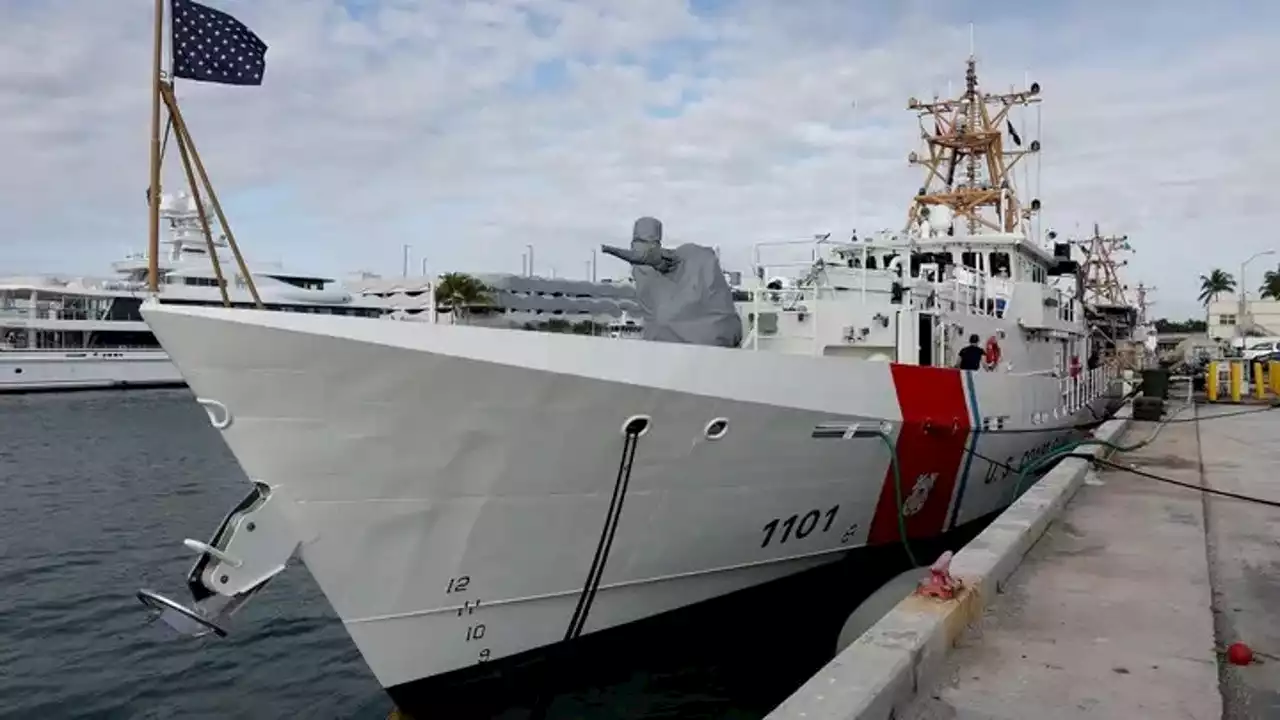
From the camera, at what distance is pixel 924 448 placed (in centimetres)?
922

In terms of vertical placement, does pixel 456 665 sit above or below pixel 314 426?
below

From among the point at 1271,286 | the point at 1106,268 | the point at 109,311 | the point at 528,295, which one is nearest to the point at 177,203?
the point at 109,311

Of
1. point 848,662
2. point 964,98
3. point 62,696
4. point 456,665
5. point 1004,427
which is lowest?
point 62,696

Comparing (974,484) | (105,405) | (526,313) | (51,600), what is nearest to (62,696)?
(51,600)

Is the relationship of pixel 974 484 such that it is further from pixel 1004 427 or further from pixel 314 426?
pixel 314 426

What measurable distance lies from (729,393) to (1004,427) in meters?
5.57

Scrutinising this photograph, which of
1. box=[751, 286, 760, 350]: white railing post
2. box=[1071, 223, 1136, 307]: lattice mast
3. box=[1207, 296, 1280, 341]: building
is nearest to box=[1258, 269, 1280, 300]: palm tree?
box=[1207, 296, 1280, 341]: building

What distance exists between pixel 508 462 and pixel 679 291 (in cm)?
252

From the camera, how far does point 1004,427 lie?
36.4 feet

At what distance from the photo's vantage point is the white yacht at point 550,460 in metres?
5.44

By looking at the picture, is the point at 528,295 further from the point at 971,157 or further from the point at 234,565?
the point at 234,565

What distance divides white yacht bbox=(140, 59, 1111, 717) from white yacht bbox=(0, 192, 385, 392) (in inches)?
1848

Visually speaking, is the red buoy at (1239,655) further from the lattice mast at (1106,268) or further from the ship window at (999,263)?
the lattice mast at (1106,268)

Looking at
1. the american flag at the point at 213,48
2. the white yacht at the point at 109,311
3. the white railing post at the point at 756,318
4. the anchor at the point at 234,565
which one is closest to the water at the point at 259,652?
the anchor at the point at 234,565
